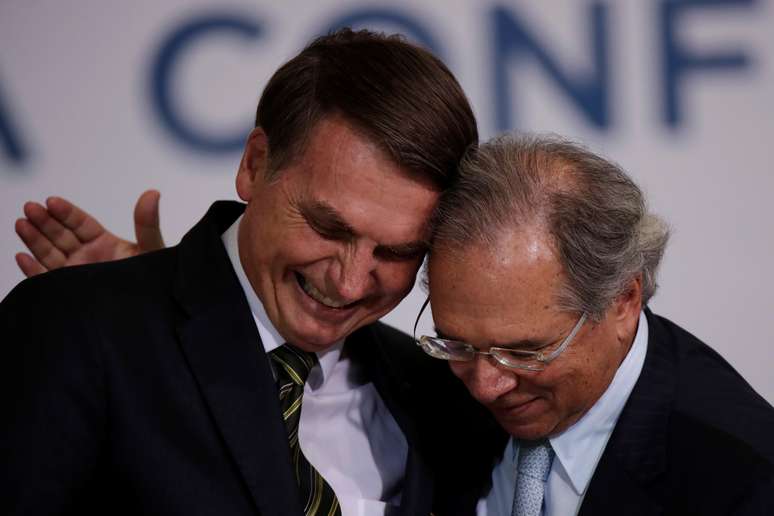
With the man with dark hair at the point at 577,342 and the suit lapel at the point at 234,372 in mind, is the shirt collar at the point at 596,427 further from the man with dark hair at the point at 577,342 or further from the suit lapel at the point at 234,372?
the suit lapel at the point at 234,372

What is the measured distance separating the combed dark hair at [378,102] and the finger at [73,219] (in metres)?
0.60

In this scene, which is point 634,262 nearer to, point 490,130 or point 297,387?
point 297,387

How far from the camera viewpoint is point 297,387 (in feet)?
5.49

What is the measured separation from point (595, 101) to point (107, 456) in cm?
182

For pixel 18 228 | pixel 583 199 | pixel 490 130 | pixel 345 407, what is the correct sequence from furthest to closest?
pixel 490 130 → pixel 18 228 → pixel 345 407 → pixel 583 199

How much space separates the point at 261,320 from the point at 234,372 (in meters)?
0.11

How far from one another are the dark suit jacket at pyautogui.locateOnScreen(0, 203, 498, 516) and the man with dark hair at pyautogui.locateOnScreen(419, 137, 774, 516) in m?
0.30

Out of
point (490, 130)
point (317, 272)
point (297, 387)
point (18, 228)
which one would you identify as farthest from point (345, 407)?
point (490, 130)

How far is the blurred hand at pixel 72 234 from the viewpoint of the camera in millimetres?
2121

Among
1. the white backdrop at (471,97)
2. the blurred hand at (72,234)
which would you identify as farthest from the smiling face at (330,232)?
the white backdrop at (471,97)

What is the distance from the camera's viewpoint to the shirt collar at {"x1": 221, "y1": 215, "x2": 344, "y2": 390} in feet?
5.54

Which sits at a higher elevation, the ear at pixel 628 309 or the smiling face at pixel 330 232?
the smiling face at pixel 330 232

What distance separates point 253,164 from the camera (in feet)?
5.53

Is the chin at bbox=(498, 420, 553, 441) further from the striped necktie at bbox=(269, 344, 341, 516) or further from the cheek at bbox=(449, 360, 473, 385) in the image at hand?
the striped necktie at bbox=(269, 344, 341, 516)
